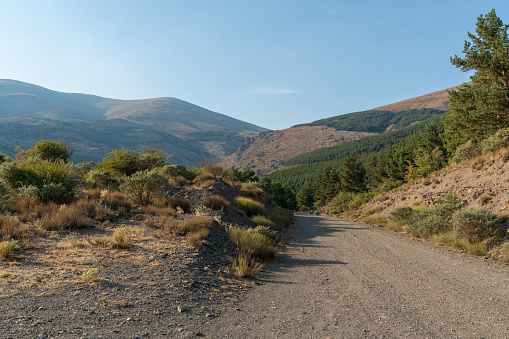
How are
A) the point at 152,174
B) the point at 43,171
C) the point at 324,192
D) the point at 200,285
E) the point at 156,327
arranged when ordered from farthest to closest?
the point at 324,192, the point at 152,174, the point at 43,171, the point at 200,285, the point at 156,327

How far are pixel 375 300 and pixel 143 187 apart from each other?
12.2m

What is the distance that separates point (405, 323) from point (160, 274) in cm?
481

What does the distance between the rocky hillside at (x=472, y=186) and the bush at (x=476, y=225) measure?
1.68 meters

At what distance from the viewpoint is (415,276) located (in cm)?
697

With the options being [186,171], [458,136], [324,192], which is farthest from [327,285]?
[324,192]

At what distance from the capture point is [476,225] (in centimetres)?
967

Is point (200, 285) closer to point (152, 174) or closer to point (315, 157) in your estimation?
point (152, 174)

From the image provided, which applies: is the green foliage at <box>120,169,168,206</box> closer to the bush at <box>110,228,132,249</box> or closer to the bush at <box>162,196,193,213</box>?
the bush at <box>162,196,193,213</box>

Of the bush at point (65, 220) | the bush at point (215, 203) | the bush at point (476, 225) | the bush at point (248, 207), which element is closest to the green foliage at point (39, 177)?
the bush at point (65, 220)

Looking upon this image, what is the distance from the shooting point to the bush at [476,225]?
9.55 m

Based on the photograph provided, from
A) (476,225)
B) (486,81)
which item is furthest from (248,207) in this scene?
(486,81)

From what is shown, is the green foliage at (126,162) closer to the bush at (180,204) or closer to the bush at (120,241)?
the bush at (180,204)

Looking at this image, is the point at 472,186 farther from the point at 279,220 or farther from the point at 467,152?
the point at 279,220

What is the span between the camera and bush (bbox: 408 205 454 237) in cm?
1199
